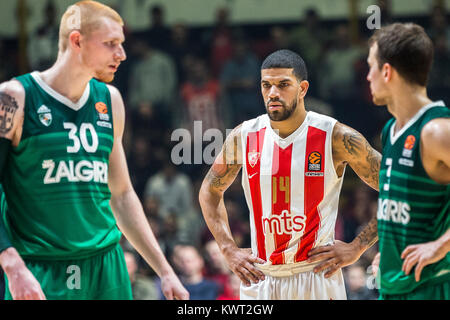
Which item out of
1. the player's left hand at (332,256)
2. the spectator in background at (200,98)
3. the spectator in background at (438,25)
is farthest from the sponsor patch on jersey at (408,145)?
the spectator in background at (438,25)

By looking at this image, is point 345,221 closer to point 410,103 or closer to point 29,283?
point 410,103

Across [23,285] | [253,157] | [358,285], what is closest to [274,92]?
[253,157]

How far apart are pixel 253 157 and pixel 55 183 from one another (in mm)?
1257

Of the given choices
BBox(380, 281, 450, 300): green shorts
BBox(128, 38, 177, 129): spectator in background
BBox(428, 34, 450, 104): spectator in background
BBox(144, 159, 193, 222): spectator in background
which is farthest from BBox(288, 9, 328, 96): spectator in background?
BBox(380, 281, 450, 300): green shorts

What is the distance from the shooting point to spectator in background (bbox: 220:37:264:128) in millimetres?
8021

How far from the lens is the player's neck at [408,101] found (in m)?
3.54

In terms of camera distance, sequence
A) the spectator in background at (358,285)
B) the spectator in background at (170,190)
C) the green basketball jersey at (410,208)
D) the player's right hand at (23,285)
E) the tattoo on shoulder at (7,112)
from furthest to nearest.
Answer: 1. the spectator in background at (170,190)
2. the spectator in background at (358,285)
3. the tattoo on shoulder at (7,112)
4. the player's right hand at (23,285)
5. the green basketball jersey at (410,208)

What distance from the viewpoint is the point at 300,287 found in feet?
14.2

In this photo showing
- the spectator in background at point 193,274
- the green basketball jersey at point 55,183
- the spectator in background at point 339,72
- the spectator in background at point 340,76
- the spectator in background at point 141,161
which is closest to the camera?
the green basketball jersey at point 55,183

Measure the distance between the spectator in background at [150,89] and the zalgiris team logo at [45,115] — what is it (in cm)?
562

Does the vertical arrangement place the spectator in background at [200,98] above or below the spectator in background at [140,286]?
above

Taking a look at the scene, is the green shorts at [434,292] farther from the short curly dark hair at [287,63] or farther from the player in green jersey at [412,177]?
the short curly dark hair at [287,63]

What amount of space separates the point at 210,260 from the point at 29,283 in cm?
431
